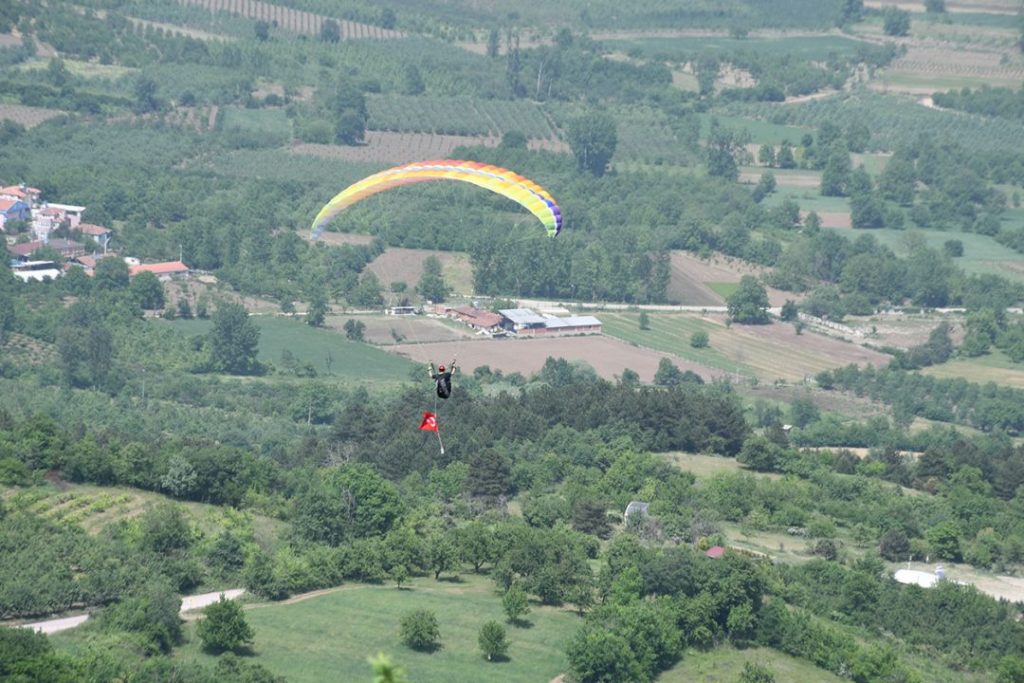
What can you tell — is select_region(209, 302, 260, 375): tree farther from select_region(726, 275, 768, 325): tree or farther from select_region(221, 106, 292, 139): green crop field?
select_region(221, 106, 292, 139): green crop field

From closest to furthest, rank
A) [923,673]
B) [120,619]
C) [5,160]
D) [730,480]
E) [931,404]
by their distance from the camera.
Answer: [120,619], [923,673], [730,480], [931,404], [5,160]

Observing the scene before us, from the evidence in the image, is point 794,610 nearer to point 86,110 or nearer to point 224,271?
point 224,271

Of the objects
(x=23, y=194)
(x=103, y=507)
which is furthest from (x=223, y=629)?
(x=23, y=194)

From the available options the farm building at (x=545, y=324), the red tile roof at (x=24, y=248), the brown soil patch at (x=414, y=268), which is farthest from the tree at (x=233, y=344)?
the red tile roof at (x=24, y=248)

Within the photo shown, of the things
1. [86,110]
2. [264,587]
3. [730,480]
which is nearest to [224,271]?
[86,110]

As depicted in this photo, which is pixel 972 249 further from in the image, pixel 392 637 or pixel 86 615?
pixel 86 615

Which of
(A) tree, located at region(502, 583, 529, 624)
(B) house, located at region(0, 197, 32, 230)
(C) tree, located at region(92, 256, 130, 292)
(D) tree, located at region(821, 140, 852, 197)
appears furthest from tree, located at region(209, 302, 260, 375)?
(D) tree, located at region(821, 140, 852, 197)

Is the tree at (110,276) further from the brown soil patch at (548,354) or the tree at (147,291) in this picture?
the brown soil patch at (548,354)
